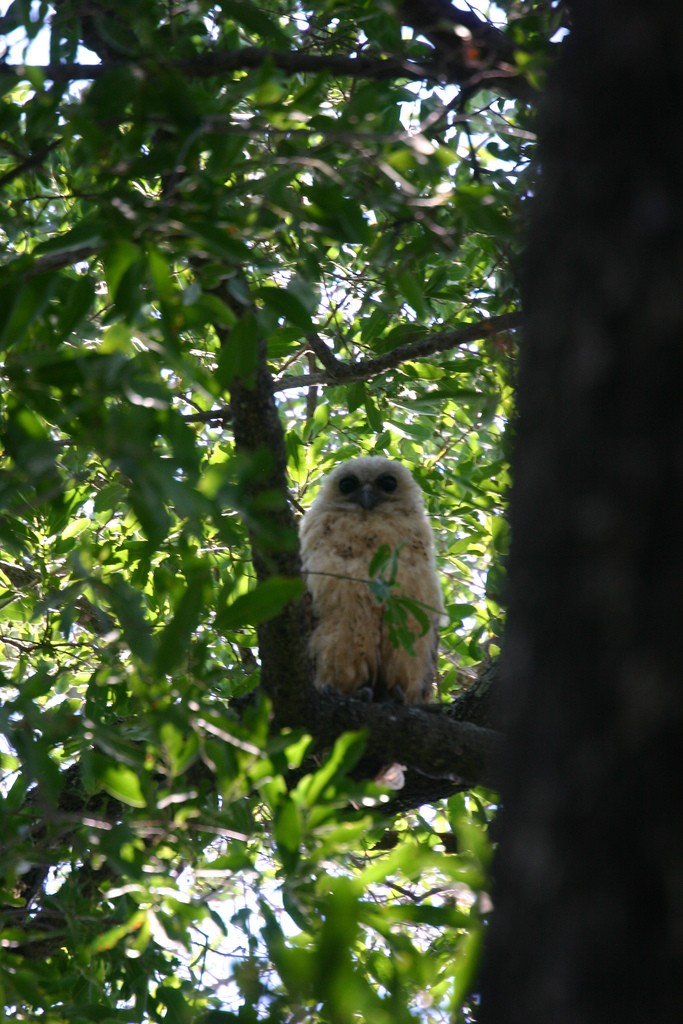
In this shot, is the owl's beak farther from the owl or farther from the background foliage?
the background foliage

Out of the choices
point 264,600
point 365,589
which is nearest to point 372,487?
point 365,589

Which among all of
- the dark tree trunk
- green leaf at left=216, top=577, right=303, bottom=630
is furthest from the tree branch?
the dark tree trunk

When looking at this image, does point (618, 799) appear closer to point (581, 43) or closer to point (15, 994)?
point (581, 43)

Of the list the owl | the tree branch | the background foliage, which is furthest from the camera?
the owl

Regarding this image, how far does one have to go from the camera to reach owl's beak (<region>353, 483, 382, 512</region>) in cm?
560

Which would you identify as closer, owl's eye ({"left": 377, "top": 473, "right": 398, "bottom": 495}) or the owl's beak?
the owl's beak

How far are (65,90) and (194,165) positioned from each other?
14.8 inches

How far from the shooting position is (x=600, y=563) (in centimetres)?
113

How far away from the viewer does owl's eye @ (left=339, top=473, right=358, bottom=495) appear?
5.81m

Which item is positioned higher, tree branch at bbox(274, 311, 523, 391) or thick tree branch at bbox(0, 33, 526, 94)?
thick tree branch at bbox(0, 33, 526, 94)

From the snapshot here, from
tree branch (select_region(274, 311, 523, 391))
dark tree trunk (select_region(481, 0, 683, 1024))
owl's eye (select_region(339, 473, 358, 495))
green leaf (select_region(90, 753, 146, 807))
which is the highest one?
tree branch (select_region(274, 311, 523, 391))

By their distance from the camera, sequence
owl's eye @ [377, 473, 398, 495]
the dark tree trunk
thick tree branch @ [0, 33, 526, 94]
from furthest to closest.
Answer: owl's eye @ [377, 473, 398, 495] < thick tree branch @ [0, 33, 526, 94] < the dark tree trunk

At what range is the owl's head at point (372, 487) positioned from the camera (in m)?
5.68

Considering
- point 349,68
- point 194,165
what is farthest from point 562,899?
→ point 349,68
